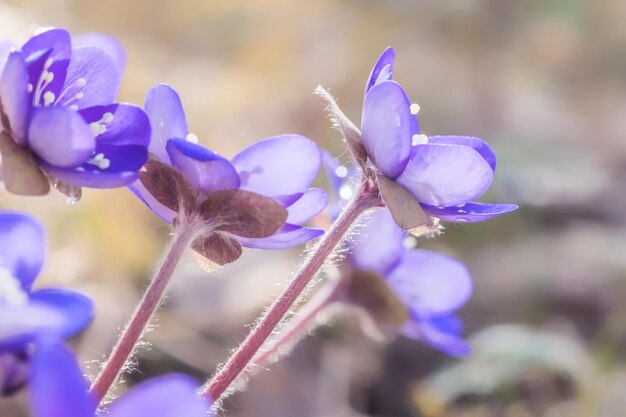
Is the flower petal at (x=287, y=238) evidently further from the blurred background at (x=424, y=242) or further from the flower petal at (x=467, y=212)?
the blurred background at (x=424, y=242)

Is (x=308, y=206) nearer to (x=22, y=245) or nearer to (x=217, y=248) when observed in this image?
(x=217, y=248)

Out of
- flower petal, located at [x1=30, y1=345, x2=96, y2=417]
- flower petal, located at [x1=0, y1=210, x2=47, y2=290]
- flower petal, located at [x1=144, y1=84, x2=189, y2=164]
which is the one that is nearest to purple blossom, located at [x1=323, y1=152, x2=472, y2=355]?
flower petal, located at [x1=144, y1=84, x2=189, y2=164]

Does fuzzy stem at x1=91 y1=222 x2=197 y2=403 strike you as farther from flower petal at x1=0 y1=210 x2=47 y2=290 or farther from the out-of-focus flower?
the out-of-focus flower

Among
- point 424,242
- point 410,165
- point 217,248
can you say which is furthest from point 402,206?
point 424,242

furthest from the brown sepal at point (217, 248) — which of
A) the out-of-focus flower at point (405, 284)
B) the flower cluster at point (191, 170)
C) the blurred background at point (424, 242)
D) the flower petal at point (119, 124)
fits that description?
the blurred background at point (424, 242)

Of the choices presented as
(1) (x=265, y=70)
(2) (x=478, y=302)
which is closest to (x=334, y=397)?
(2) (x=478, y=302)

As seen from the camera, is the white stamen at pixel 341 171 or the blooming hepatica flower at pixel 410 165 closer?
the blooming hepatica flower at pixel 410 165
